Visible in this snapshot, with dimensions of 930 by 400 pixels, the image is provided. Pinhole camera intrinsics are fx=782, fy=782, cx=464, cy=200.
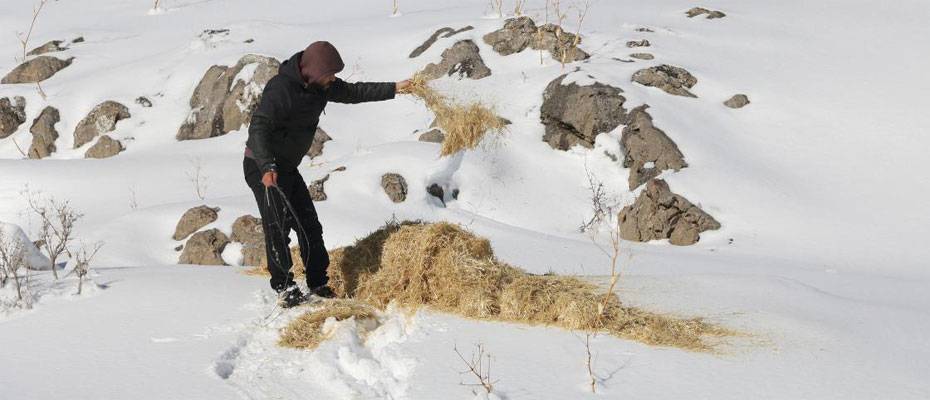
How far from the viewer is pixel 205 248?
8547 mm

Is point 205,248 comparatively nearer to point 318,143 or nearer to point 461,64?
point 318,143

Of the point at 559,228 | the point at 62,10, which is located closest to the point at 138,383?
the point at 559,228

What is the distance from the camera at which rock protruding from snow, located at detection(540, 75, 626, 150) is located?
10.5 metres

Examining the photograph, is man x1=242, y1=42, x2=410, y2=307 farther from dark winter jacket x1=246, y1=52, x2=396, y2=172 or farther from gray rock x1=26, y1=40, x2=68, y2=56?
gray rock x1=26, y1=40, x2=68, y2=56

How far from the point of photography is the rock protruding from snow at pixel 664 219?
8758mm

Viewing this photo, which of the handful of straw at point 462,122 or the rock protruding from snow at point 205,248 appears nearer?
the handful of straw at point 462,122

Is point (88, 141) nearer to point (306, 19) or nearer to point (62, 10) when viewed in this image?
point (306, 19)

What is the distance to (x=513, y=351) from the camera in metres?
3.44

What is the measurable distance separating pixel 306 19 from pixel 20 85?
19.9 feet

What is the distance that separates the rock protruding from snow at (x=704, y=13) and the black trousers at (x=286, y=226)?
39.4ft

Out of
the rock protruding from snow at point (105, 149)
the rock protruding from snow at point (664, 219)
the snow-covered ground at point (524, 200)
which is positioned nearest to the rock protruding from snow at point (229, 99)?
the snow-covered ground at point (524, 200)

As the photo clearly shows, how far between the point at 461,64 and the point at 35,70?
895 cm

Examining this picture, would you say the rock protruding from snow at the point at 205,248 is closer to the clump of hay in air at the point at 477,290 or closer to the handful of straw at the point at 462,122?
the handful of straw at the point at 462,122

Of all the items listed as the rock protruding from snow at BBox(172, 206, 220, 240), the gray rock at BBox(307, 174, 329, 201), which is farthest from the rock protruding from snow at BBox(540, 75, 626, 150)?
the rock protruding from snow at BBox(172, 206, 220, 240)
